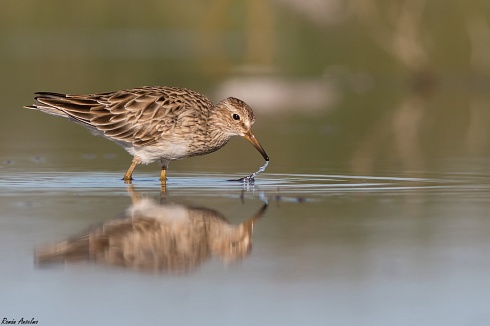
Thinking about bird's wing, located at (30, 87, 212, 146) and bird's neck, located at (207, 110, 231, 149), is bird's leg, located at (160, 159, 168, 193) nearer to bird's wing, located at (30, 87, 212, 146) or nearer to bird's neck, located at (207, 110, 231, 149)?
bird's wing, located at (30, 87, 212, 146)

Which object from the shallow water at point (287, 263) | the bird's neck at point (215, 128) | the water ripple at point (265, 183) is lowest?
the shallow water at point (287, 263)

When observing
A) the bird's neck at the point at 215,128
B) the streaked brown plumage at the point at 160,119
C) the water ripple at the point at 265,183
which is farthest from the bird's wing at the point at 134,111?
the water ripple at the point at 265,183

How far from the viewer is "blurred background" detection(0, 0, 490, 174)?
16219 millimetres

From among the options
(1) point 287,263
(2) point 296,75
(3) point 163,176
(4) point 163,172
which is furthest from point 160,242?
(2) point 296,75

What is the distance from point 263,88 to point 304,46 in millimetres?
→ 7889

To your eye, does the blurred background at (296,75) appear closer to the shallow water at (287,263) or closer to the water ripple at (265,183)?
the water ripple at (265,183)

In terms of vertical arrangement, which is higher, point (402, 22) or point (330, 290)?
point (402, 22)

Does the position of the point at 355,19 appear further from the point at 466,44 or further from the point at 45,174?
the point at 45,174

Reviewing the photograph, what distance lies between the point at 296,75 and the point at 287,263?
21.1 meters

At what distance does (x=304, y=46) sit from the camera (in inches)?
1291

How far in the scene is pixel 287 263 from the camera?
8234 millimetres

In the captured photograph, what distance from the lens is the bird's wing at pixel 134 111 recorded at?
13525mm

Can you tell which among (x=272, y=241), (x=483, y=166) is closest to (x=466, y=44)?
(x=483, y=166)

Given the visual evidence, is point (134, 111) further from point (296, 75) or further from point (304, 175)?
point (296, 75)
